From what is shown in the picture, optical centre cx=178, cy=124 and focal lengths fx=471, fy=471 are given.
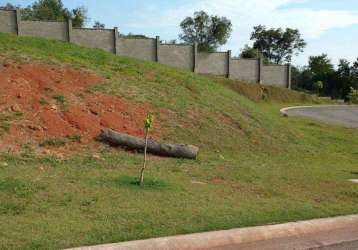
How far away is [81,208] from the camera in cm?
567

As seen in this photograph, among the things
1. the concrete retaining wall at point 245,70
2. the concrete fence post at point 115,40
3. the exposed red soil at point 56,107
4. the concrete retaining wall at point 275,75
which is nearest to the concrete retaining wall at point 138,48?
the concrete fence post at point 115,40

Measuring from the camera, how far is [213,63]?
40.0m

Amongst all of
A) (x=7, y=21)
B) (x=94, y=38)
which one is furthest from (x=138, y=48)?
(x=7, y=21)

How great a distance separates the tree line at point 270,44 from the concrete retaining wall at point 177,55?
18.5 metres

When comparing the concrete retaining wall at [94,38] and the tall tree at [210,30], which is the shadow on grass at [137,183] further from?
the tall tree at [210,30]

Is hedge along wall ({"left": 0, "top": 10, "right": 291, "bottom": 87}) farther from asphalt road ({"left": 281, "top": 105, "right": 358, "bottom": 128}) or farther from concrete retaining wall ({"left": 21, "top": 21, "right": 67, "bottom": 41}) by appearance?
asphalt road ({"left": 281, "top": 105, "right": 358, "bottom": 128})

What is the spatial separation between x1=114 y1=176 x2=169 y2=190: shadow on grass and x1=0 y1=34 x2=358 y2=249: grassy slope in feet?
→ 0.10

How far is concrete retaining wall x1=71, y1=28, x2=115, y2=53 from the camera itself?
106ft

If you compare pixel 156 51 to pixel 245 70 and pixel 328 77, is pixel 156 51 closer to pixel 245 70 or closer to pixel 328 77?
pixel 245 70

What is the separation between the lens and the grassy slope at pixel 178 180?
5.23 meters

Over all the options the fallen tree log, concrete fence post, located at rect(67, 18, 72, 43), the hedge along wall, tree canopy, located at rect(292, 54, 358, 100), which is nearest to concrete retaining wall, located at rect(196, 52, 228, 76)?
the hedge along wall

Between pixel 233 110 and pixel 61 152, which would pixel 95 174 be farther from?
pixel 233 110

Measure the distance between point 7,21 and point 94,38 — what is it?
6.38 metres

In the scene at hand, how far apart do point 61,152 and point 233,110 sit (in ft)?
24.3
